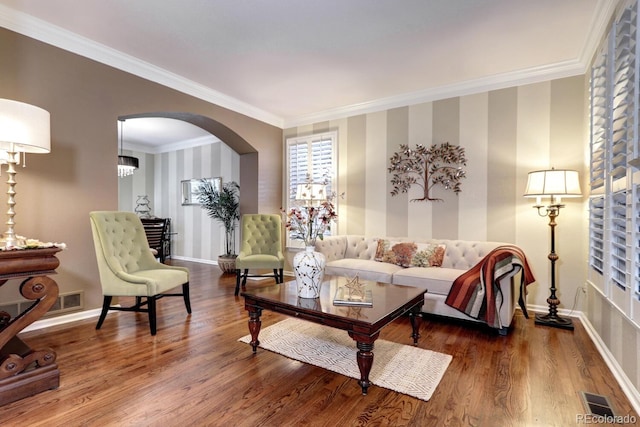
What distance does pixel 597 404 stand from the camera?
5.99 ft

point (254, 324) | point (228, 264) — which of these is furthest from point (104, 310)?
point (228, 264)

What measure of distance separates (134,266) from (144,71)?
7.04 ft

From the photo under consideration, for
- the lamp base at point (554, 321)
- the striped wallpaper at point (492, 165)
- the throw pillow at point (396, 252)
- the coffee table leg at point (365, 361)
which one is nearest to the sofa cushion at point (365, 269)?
the throw pillow at point (396, 252)

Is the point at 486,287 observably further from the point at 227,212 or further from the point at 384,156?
the point at 227,212

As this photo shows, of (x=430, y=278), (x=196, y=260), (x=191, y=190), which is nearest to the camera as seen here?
(x=430, y=278)

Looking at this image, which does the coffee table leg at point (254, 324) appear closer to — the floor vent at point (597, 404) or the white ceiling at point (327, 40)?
the floor vent at point (597, 404)

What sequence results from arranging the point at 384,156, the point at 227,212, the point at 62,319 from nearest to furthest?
the point at 62,319 → the point at 384,156 → the point at 227,212

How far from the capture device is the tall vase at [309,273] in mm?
2424

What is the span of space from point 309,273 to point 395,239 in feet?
6.92

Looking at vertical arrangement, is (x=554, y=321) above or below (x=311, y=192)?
below

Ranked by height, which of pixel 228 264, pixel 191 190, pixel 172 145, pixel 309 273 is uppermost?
pixel 172 145

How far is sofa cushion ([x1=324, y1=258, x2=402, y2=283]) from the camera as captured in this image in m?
3.54

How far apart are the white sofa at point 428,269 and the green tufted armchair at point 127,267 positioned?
73.5 inches

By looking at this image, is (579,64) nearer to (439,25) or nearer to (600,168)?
(600,168)
